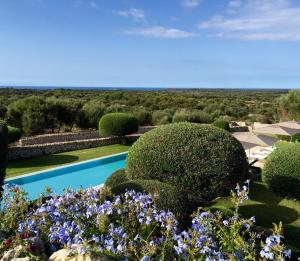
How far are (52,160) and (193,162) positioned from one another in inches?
418

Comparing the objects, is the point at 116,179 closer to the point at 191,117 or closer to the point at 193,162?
the point at 193,162

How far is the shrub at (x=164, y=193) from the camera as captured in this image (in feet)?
19.8

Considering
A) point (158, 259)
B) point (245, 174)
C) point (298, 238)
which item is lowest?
point (298, 238)

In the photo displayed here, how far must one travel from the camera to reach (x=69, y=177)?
49.4ft

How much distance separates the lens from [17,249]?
391 cm

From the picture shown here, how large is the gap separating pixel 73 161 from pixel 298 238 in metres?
11.2

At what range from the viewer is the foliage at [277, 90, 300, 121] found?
35.1 m

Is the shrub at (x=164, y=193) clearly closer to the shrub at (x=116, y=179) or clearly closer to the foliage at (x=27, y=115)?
the shrub at (x=116, y=179)

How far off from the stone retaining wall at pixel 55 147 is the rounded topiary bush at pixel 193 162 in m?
10.5

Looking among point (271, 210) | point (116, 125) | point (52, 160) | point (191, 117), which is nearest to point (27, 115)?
point (116, 125)

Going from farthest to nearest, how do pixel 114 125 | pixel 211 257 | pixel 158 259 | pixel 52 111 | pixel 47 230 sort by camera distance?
pixel 52 111, pixel 114 125, pixel 47 230, pixel 158 259, pixel 211 257

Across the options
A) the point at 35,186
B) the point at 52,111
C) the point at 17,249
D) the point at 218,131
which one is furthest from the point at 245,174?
the point at 52,111

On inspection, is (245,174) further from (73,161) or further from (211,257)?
(73,161)

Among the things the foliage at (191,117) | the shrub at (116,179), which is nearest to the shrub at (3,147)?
the shrub at (116,179)
